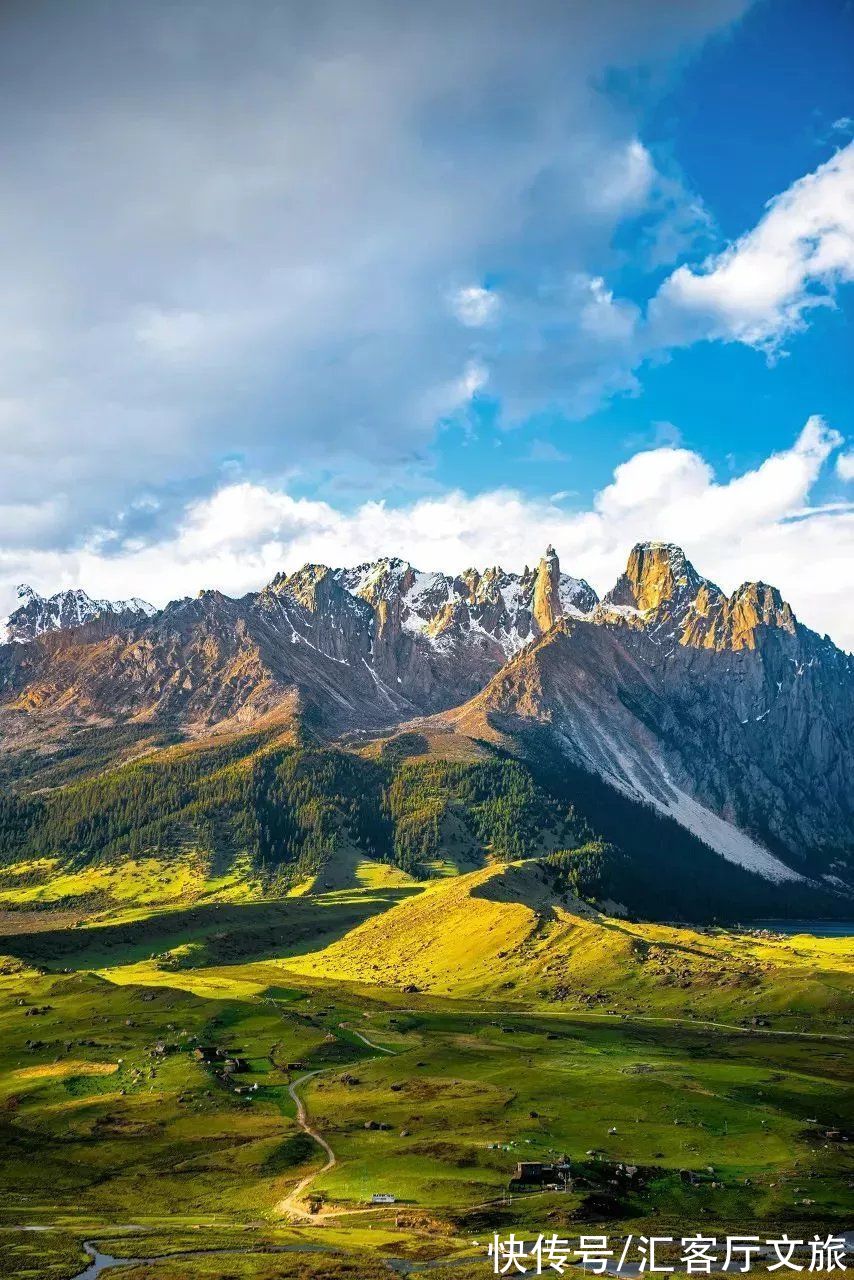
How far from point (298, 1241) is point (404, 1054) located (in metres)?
88.5

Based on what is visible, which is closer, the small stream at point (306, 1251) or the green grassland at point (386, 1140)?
the small stream at point (306, 1251)

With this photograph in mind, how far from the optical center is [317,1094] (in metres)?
151

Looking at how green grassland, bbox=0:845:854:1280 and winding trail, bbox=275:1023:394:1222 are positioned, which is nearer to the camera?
green grassland, bbox=0:845:854:1280

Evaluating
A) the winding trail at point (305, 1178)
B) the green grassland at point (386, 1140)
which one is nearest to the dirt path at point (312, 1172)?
the winding trail at point (305, 1178)

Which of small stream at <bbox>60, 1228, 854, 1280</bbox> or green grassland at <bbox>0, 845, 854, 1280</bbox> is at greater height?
small stream at <bbox>60, 1228, 854, 1280</bbox>

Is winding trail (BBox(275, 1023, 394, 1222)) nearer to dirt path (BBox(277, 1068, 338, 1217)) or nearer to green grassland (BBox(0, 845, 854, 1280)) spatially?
dirt path (BBox(277, 1068, 338, 1217))

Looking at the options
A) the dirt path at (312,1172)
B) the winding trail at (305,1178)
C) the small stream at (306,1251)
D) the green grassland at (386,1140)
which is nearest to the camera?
the small stream at (306,1251)

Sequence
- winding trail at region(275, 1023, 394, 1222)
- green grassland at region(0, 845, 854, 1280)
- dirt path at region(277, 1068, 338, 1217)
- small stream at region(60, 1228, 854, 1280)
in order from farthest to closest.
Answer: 1. dirt path at region(277, 1068, 338, 1217)
2. winding trail at region(275, 1023, 394, 1222)
3. green grassland at region(0, 845, 854, 1280)
4. small stream at region(60, 1228, 854, 1280)

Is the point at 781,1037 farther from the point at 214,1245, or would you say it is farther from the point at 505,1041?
the point at 214,1245

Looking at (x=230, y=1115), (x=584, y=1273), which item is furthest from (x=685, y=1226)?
(x=230, y=1115)

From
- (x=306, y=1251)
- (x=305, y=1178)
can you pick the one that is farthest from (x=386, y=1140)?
(x=306, y=1251)

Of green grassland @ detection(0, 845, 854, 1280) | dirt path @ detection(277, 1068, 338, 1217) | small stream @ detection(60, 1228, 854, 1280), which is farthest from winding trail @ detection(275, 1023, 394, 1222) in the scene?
small stream @ detection(60, 1228, 854, 1280)

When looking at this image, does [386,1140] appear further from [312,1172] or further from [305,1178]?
[305,1178]

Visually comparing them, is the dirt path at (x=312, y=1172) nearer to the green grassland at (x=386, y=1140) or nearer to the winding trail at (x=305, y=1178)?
the winding trail at (x=305, y=1178)
